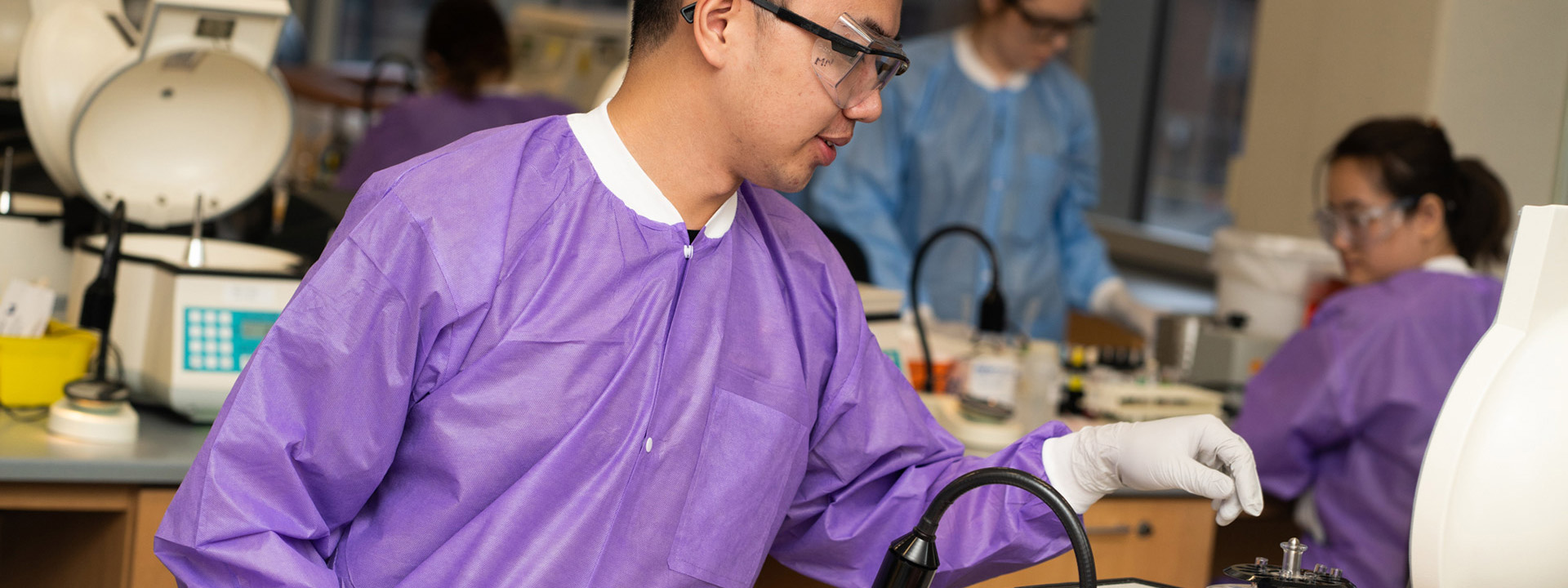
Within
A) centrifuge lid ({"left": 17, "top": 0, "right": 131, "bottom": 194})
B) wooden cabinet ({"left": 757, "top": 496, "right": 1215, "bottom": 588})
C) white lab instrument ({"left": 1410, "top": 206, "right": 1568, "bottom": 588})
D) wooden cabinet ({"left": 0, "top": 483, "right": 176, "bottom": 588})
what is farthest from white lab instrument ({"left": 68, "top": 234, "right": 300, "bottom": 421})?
white lab instrument ({"left": 1410, "top": 206, "right": 1568, "bottom": 588})

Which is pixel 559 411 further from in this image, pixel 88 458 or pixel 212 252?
pixel 212 252

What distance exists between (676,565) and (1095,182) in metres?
2.46

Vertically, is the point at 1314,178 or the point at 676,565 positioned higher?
the point at 1314,178

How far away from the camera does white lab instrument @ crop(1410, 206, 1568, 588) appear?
1.03 m

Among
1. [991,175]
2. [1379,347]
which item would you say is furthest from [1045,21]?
[1379,347]

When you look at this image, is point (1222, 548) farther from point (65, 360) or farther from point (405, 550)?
point (65, 360)

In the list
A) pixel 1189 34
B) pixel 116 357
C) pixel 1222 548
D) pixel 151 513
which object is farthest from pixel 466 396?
pixel 1189 34

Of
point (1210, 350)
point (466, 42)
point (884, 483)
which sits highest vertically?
point (466, 42)

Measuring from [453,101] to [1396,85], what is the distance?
2.57 m

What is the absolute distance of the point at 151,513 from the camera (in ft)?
5.52

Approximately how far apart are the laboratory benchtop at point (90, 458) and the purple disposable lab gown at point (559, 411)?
0.52m

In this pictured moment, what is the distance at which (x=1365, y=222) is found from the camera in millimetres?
2441

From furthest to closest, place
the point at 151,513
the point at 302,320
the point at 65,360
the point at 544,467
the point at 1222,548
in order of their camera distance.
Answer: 1. the point at 1222,548
2. the point at 65,360
3. the point at 151,513
4. the point at 544,467
5. the point at 302,320

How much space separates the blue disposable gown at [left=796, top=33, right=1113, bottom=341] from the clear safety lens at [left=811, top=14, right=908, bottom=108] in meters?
1.80
